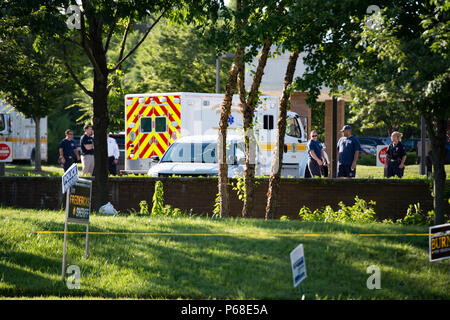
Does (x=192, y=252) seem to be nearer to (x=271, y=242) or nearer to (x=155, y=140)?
(x=271, y=242)

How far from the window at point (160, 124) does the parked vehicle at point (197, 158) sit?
3.29m

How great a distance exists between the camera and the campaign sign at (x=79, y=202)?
8.33 meters

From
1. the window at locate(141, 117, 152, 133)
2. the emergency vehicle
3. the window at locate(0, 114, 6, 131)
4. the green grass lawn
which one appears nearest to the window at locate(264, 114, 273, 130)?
the window at locate(141, 117, 152, 133)

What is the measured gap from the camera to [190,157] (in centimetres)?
1719

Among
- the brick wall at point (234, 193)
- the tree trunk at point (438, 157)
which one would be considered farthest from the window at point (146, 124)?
the tree trunk at point (438, 157)

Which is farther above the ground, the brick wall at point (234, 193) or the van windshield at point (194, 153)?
the van windshield at point (194, 153)

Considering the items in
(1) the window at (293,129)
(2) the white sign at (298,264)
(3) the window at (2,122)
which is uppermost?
(3) the window at (2,122)

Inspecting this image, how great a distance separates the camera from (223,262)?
870 cm

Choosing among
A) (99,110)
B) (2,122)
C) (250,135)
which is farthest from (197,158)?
(2,122)

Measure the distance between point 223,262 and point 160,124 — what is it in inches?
499

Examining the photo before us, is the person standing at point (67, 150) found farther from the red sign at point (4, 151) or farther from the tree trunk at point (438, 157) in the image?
the tree trunk at point (438, 157)

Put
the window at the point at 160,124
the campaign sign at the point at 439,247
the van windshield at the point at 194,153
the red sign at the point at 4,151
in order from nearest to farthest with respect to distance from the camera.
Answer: the campaign sign at the point at 439,247
the van windshield at the point at 194,153
the red sign at the point at 4,151
the window at the point at 160,124

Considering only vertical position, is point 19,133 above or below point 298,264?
above

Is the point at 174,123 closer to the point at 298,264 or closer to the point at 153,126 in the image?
the point at 153,126
